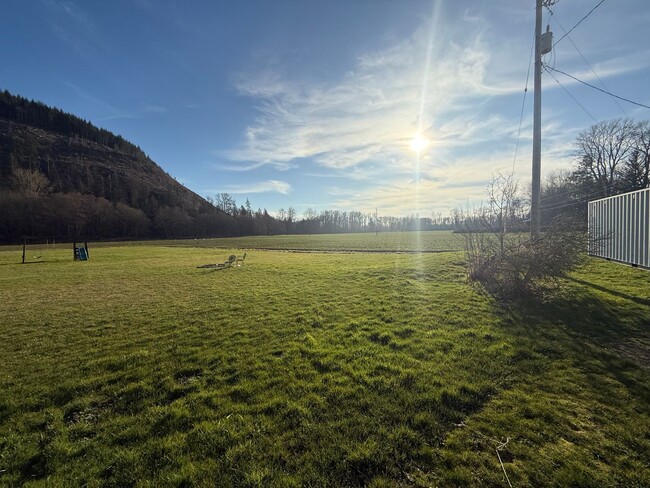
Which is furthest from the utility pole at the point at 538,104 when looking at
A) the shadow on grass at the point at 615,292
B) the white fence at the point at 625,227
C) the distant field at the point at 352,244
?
the distant field at the point at 352,244

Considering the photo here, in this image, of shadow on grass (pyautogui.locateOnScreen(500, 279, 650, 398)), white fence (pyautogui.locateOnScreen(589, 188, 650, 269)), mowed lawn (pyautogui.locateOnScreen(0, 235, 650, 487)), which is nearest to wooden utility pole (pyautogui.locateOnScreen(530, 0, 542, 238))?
white fence (pyautogui.locateOnScreen(589, 188, 650, 269))

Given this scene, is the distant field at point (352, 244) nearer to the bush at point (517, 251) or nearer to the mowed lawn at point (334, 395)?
the bush at point (517, 251)

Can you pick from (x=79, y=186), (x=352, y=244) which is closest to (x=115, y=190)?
(x=79, y=186)

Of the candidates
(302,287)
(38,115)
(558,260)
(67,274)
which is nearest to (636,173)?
(558,260)

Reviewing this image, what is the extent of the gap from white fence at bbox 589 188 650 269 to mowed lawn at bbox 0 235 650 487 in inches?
191

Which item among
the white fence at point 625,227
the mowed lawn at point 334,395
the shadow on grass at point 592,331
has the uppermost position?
the white fence at point 625,227

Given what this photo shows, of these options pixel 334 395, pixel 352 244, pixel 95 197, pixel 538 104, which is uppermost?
pixel 95 197

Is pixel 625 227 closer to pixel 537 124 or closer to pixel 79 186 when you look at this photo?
pixel 537 124

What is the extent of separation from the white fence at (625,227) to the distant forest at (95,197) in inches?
3986

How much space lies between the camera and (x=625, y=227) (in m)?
12.8

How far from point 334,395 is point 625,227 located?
16.4m

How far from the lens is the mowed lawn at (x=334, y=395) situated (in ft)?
9.09

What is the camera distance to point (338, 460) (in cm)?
285

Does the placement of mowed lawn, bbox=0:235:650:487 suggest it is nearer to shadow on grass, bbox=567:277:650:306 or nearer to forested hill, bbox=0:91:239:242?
shadow on grass, bbox=567:277:650:306
